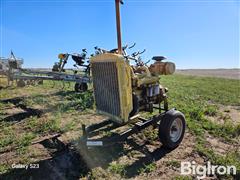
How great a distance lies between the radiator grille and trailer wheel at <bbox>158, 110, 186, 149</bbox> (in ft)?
3.05

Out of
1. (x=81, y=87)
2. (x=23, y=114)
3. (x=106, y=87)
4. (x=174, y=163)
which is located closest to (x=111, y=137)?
(x=106, y=87)

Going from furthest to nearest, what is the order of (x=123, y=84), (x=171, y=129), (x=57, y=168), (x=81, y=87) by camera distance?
1. (x=81, y=87)
2. (x=171, y=129)
3. (x=123, y=84)
4. (x=57, y=168)

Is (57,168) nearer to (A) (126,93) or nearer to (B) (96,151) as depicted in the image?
(B) (96,151)

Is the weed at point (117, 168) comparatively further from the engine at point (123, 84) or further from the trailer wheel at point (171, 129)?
the trailer wheel at point (171, 129)

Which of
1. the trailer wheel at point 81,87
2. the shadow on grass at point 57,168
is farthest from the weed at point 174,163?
the trailer wheel at point 81,87

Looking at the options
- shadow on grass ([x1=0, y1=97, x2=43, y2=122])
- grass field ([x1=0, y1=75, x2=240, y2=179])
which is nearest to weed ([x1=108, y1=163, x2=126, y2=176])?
grass field ([x1=0, y1=75, x2=240, y2=179])

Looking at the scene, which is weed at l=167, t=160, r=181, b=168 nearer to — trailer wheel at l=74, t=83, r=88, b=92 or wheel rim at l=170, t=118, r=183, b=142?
wheel rim at l=170, t=118, r=183, b=142

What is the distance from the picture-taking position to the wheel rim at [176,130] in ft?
13.0

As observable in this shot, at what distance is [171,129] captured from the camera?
12.9 feet

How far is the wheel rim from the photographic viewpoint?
3963 mm

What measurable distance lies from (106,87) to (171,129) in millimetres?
1567

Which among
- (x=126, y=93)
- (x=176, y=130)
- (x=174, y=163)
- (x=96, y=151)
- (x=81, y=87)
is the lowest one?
(x=174, y=163)

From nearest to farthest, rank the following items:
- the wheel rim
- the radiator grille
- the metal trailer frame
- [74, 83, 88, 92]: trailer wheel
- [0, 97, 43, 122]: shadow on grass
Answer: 1. the metal trailer frame
2. the radiator grille
3. the wheel rim
4. [0, 97, 43, 122]: shadow on grass
5. [74, 83, 88, 92]: trailer wheel

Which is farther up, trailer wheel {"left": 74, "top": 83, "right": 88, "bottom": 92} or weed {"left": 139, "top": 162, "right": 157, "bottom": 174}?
trailer wheel {"left": 74, "top": 83, "right": 88, "bottom": 92}
